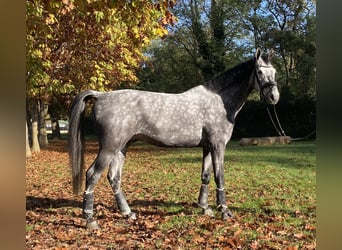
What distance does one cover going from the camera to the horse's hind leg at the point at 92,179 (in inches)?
170

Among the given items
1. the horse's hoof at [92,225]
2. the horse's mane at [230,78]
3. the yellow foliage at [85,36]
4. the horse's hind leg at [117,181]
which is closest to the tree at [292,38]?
the yellow foliage at [85,36]

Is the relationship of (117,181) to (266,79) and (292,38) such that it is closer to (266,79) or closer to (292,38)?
(266,79)

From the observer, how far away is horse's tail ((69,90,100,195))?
439 centimetres

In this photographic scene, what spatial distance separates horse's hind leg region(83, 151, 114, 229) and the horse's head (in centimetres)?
206

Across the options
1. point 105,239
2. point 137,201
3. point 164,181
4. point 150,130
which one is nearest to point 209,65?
point 164,181

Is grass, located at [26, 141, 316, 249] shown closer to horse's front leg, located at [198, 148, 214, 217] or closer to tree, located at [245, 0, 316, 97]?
horse's front leg, located at [198, 148, 214, 217]

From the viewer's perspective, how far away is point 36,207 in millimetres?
5531

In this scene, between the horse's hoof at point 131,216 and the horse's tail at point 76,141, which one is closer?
the horse's tail at point 76,141

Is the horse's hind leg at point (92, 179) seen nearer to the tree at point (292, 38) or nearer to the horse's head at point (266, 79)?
the horse's head at point (266, 79)

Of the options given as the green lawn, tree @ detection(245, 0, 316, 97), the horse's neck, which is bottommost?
the green lawn

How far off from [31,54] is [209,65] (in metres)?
4.89

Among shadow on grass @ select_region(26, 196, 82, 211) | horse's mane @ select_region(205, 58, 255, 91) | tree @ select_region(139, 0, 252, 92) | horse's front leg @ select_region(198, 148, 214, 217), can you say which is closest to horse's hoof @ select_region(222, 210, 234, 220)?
horse's front leg @ select_region(198, 148, 214, 217)
